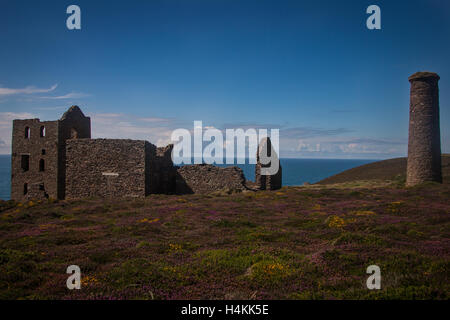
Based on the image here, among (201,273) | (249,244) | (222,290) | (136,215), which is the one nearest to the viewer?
(222,290)

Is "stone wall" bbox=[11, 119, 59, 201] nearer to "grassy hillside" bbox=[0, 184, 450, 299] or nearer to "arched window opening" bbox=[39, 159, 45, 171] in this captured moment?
"arched window opening" bbox=[39, 159, 45, 171]

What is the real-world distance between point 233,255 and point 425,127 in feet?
95.4

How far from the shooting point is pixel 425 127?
95.7ft

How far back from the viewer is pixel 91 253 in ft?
34.9

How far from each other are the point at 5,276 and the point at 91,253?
9.41 feet

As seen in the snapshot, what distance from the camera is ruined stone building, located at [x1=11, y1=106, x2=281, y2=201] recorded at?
30281mm

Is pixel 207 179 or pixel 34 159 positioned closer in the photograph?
pixel 34 159

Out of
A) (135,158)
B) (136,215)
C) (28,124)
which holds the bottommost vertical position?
(136,215)

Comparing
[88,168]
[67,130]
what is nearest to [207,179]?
[88,168]

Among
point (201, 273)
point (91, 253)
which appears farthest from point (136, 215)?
point (201, 273)

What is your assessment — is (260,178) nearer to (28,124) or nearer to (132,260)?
(132,260)

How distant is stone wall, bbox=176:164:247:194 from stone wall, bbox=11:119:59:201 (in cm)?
1439

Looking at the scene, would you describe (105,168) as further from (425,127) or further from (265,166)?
(425,127)

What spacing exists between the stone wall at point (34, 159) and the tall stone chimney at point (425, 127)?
39.6 metres
